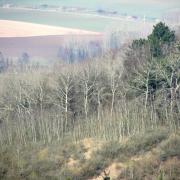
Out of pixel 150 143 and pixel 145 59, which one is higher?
pixel 145 59

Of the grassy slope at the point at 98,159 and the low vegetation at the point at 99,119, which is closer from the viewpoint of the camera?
the grassy slope at the point at 98,159

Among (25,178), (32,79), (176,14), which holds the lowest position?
(25,178)

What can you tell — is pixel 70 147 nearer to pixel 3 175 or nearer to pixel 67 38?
pixel 3 175

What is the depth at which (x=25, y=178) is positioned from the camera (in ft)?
48.2

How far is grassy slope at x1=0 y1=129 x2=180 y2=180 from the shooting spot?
14609 millimetres

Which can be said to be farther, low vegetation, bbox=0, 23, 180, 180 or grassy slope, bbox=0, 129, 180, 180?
low vegetation, bbox=0, 23, 180, 180

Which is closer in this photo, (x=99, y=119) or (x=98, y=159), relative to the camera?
(x=98, y=159)

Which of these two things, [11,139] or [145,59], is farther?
[145,59]

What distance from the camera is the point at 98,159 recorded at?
50.2 feet

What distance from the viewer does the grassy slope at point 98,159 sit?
14609mm

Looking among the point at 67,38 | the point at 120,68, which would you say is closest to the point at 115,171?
the point at 120,68

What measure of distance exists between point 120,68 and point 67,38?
10.6 m

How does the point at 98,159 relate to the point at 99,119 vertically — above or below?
below

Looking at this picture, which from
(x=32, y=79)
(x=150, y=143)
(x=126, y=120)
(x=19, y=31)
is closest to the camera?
(x=150, y=143)
